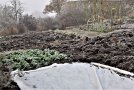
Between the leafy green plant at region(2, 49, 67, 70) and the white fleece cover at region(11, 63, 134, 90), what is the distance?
460 millimetres

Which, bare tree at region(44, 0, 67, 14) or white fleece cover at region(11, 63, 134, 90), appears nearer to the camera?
white fleece cover at region(11, 63, 134, 90)

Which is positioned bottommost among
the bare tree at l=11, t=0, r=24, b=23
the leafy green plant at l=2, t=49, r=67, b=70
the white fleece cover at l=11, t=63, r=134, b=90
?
the white fleece cover at l=11, t=63, r=134, b=90

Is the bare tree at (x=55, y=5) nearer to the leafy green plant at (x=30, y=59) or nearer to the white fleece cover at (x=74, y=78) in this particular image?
the leafy green plant at (x=30, y=59)

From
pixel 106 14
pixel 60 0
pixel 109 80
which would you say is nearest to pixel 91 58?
pixel 109 80

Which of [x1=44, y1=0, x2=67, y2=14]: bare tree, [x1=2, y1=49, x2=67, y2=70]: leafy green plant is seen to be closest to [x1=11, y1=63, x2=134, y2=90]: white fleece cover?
[x1=2, y1=49, x2=67, y2=70]: leafy green plant

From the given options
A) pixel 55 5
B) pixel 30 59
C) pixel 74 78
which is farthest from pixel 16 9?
pixel 74 78

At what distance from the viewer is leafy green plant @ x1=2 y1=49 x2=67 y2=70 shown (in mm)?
5310

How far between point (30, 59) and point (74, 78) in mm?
1112

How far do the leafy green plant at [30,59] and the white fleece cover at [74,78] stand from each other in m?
0.46

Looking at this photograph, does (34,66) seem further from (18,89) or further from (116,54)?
(116,54)

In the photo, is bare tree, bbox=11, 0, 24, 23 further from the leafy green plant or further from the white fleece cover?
the white fleece cover

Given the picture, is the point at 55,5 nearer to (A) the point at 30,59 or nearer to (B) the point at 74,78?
(A) the point at 30,59

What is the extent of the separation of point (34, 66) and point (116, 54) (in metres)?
1.66

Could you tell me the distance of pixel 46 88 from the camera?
448 centimetres
